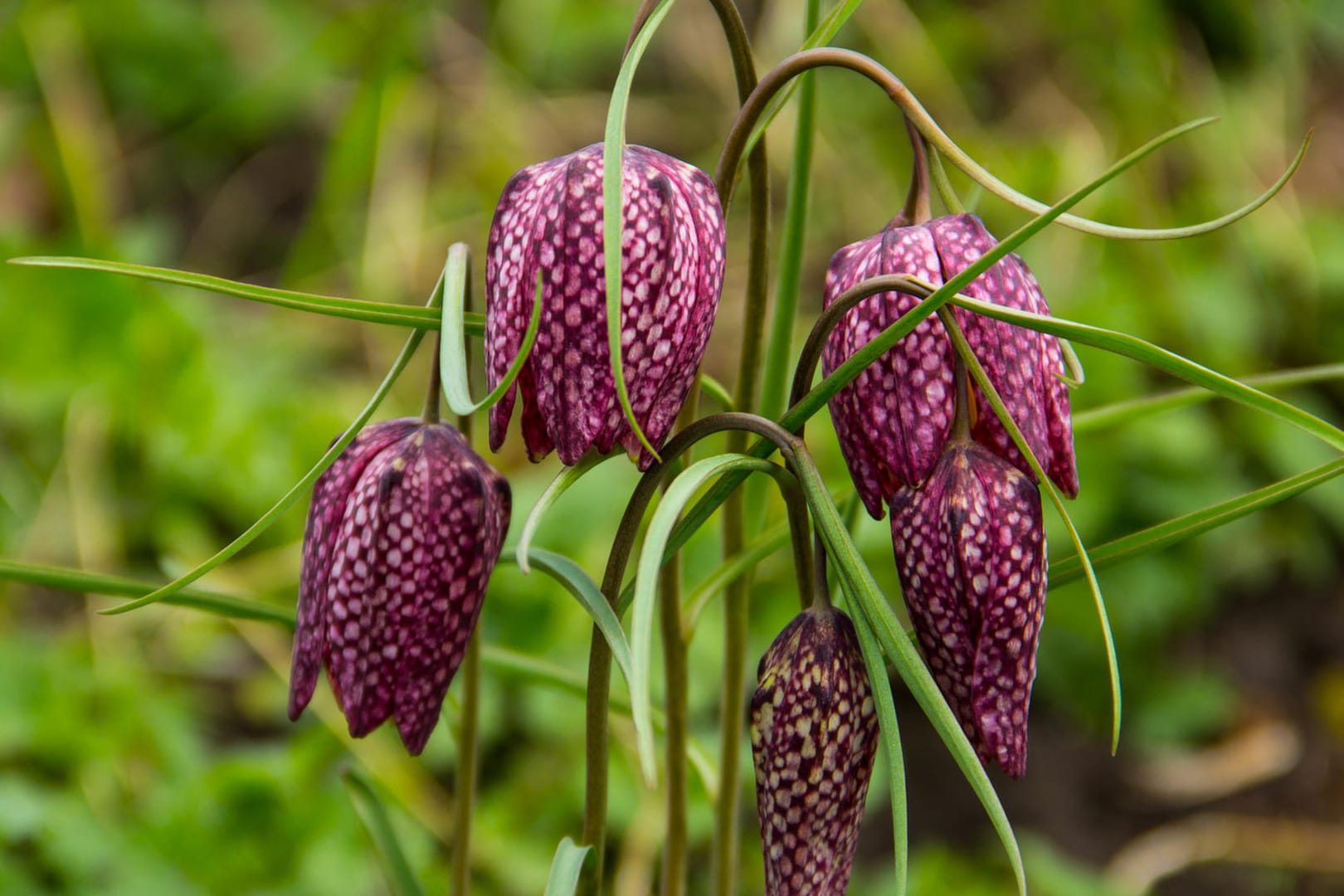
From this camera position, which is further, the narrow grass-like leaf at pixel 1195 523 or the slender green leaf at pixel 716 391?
the slender green leaf at pixel 716 391

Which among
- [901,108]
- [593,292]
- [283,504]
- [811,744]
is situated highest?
[901,108]

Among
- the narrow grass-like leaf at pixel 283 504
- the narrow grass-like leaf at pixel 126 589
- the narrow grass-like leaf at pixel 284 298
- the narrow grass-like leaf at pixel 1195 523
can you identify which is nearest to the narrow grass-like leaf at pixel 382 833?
the narrow grass-like leaf at pixel 126 589

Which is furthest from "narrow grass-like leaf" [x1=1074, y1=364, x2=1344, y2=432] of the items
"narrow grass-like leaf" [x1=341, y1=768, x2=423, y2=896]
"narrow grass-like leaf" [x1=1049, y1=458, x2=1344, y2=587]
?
"narrow grass-like leaf" [x1=341, y1=768, x2=423, y2=896]

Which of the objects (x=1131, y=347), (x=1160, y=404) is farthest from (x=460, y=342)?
(x=1160, y=404)

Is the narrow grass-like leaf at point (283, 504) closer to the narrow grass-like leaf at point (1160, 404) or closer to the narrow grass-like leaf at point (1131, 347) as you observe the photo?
the narrow grass-like leaf at point (1131, 347)

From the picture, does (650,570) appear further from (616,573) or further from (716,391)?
(716,391)
